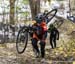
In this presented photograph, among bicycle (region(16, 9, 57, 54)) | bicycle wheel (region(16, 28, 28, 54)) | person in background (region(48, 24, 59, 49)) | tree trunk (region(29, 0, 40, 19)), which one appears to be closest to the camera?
bicycle (region(16, 9, 57, 54))

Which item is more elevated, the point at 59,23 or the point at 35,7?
the point at 35,7

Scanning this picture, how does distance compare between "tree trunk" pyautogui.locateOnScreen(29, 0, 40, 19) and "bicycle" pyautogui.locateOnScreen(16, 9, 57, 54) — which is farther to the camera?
"tree trunk" pyautogui.locateOnScreen(29, 0, 40, 19)

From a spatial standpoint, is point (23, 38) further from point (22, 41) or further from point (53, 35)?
point (53, 35)

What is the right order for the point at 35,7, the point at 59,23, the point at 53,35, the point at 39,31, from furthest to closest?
the point at 59,23, the point at 35,7, the point at 53,35, the point at 39,31

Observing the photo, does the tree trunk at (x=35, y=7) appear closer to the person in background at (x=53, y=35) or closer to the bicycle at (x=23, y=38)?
the person in background at (x=53, y=35)

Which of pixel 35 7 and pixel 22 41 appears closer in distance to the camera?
pixel 22 41

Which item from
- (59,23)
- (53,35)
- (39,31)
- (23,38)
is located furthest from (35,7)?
(39,31)

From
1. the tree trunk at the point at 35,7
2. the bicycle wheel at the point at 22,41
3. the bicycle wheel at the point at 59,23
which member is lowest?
the bicycle wheel at the point at 22,41

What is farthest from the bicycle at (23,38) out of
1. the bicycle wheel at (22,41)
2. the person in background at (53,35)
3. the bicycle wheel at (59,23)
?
the bicycle wheel at (59,23)

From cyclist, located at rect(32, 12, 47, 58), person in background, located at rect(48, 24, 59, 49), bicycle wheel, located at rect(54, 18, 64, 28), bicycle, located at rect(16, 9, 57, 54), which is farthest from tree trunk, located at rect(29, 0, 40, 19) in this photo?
cyclist, located at rect(32, 12, 47, 58)

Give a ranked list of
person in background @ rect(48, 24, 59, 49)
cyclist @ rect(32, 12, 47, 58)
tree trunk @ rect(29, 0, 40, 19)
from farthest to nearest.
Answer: tree trunk @ rect(29, 0, 40, 19) → person in background @ rect(48, 24, 59, 49) → cyclist @ rect(32, 12, 47, 58)

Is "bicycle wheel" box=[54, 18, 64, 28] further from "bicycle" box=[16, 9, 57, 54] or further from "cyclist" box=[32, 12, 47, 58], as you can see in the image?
"cyclist" box=[32, 12, 47, 58]

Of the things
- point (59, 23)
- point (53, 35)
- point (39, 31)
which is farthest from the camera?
point (59, 23)

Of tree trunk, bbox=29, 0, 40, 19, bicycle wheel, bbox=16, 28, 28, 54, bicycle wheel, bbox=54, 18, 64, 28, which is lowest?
bicycle wheel, bbox=16, 28, 28, 54
